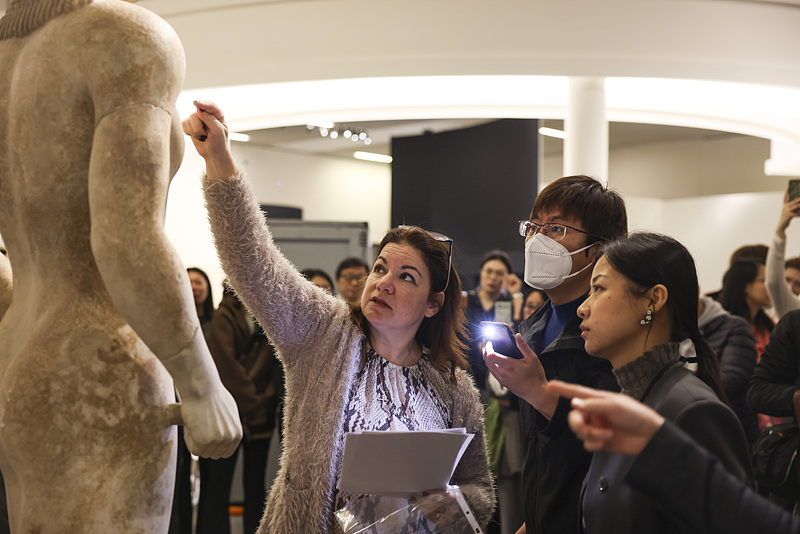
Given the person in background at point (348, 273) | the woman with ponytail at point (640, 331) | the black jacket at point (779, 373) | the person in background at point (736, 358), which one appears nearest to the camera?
the woman with ponytail at point (640, 331)

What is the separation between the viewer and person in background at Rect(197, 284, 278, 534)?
16.0 ft

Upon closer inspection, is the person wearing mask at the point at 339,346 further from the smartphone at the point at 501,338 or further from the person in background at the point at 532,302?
the person in background at the point at 532,302

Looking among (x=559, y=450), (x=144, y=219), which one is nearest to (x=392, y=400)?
(x=559, y=450)

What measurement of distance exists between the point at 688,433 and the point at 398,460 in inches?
30.0

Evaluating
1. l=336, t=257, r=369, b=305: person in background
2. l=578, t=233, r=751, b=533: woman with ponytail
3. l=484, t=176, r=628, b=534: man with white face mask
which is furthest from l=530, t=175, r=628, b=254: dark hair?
l=336, t=257, r=369, b=305: person in background

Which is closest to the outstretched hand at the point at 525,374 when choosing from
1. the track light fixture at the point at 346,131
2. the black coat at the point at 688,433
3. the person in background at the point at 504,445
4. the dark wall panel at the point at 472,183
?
the black coat at the point at 688,433

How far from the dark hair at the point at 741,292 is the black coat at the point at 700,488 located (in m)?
4.14

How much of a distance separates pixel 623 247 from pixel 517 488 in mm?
3262

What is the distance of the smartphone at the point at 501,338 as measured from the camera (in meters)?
2.29

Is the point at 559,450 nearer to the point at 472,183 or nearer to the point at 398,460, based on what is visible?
the point at 398,460

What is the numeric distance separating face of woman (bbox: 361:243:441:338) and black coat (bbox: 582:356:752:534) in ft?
2.63

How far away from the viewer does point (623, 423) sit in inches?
48.5

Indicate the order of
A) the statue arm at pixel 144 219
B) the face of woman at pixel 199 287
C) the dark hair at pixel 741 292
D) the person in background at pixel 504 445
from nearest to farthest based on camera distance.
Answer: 1. the statue arm at pixel 144 219
2. the person in background at pixel 504 445
3. the dark hair at pixel 741 292
4. the face of woman at pixel 199 287

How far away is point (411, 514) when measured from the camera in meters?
2.12
